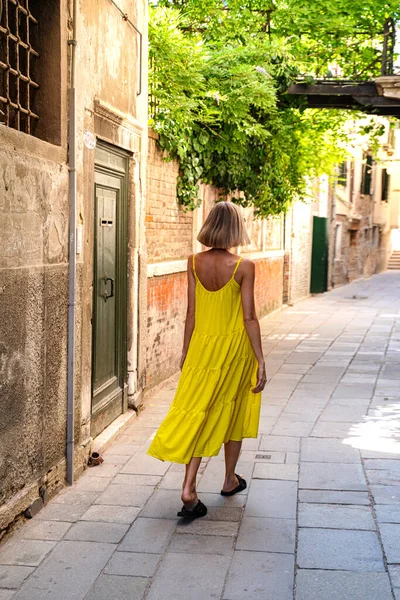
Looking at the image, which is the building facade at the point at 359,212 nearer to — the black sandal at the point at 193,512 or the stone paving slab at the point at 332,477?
the stone paving slab at the point at 332,477

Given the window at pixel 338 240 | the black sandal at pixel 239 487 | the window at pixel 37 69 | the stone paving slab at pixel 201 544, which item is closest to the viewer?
the stone paving slab at pixel 201 544

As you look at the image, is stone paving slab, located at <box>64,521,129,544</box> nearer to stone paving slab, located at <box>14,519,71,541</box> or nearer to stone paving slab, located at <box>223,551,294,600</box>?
stone paving slab, located at <box>14,519,71,541</box>

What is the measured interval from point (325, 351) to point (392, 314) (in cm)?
644

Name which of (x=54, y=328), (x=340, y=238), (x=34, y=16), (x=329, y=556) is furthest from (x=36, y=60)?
(x=340, y=238)

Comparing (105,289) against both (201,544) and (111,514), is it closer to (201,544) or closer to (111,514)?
(111,514)

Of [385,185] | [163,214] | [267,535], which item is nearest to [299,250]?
[163,214]

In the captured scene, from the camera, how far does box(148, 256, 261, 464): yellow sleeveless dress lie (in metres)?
4.78

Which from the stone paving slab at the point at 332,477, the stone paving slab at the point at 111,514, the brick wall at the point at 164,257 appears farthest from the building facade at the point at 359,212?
the stone paving slab at the point at 111,514

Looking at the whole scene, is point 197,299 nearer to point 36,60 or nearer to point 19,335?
point 19,335

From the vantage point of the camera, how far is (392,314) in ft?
59.0

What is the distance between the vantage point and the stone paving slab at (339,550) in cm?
404

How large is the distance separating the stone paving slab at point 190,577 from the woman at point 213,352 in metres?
0.63

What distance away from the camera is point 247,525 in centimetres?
465

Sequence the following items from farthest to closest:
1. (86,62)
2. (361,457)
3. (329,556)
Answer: (361,457) → (86,62) → (329,556)
